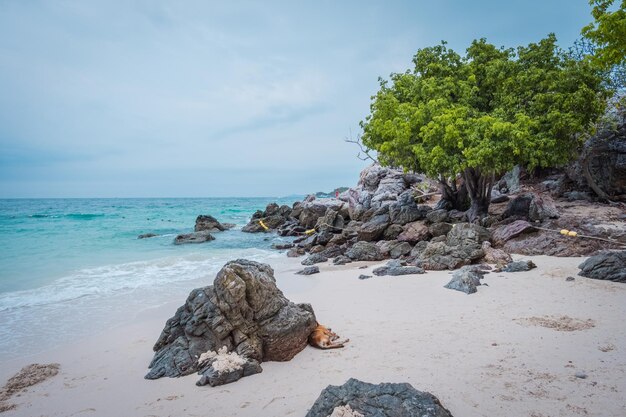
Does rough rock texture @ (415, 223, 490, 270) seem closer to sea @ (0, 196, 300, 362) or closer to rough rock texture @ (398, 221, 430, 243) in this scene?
rough rock texture @ (398, 221, 430, 243)

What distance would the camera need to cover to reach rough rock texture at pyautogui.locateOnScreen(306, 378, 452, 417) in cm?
331

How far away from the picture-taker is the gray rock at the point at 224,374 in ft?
15.4

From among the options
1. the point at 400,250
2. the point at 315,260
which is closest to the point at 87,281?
the point at 315,260

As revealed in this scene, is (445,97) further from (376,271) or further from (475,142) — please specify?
(376,271)

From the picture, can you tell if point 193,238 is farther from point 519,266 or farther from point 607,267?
point 607,267

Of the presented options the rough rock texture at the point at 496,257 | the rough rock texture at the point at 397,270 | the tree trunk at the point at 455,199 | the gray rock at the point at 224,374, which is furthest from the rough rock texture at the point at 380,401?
the tree trunk at the point at 455,199

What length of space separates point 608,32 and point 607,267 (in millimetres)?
5648

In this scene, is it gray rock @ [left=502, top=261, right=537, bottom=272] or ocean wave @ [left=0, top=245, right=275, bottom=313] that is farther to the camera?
ocean wave @ [left=0, top=245, right=275, bottom=313]

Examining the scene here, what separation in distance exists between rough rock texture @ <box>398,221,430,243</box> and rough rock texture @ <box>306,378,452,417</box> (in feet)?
40.0

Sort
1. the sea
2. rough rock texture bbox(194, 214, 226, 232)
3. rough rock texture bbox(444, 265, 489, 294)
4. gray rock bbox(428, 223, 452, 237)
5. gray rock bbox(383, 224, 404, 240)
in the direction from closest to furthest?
the sea, rough rock texture bbox(444, 265, 489, 294), gray rock bbox(428, 223, 452, 237), gray rock bbox(383, 224, 404, 240), rough rock texture bbox(194, 214, 226, 232)

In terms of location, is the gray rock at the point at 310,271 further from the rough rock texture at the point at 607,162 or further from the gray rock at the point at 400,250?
the rough rock texture at the point at 607,162

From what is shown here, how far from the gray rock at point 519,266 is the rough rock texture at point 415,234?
17.9 feet

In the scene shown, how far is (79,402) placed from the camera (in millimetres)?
4660

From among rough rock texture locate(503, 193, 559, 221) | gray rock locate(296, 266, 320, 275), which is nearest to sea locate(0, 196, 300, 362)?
gray rock locate(296, 266, 320, 275)
